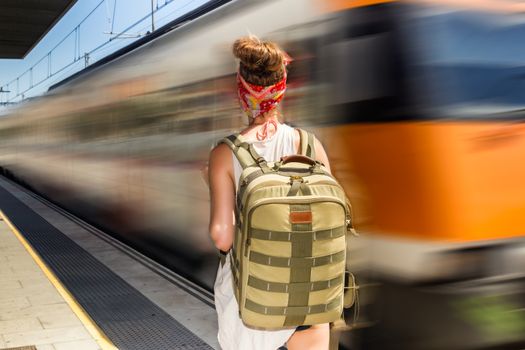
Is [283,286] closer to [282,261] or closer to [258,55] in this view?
[282,261]

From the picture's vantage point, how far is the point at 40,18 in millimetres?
22766

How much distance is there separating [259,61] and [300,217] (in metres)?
0.52

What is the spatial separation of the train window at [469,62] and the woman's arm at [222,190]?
1.46 metres

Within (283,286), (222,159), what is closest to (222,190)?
(222,159)

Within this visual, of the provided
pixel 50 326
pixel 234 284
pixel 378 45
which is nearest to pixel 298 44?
pixel 378 45

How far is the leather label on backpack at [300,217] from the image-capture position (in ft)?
6.53

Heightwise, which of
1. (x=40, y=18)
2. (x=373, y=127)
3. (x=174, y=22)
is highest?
(x=40, y=18)

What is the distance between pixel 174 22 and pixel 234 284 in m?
5.26

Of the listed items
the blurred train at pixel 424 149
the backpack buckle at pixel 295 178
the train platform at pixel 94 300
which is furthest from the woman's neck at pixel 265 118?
the train platform at pixel 94 300

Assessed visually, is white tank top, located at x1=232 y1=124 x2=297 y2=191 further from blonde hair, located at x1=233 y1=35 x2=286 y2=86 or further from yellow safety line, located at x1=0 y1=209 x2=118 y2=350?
yellow safety line, located at x1=0 y1=209 x2=118 y2=350

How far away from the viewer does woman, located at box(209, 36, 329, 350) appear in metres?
2.14

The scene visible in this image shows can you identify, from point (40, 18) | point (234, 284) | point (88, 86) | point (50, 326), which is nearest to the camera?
point (234, 284)

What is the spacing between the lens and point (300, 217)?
1994mm

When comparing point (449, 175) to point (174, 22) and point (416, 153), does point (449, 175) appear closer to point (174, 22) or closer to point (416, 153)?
point (416, 153)
